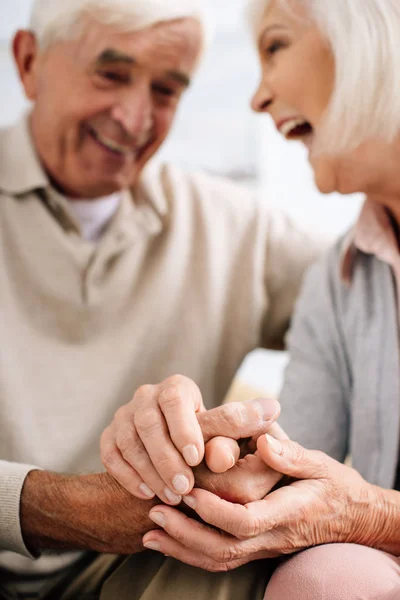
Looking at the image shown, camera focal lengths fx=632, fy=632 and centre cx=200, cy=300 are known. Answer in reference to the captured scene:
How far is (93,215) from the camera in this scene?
154cm

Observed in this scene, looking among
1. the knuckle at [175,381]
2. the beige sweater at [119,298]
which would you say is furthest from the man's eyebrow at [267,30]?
the knuckle at [175,381]

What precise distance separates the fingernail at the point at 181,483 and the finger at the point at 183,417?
2cm

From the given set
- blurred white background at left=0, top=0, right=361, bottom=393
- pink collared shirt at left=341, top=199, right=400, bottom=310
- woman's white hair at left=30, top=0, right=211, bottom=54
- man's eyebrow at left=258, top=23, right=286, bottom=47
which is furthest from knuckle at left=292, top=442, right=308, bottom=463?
blurred white background at left=0, top=0, right=361, bottom=393

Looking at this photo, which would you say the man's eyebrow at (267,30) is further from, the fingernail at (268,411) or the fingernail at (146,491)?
the fingernail at (146,491)

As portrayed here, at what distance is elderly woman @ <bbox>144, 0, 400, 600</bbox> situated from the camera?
78 centimetres

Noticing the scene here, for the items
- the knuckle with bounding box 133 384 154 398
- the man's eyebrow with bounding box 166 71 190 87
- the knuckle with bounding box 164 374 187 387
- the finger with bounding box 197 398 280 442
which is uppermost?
the man's eyebrow with bounding box 166 71 190 87

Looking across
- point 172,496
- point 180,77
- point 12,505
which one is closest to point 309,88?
point 180,77

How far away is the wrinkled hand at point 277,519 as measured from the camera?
0.76m

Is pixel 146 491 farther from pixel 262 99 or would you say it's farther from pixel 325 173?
pixel 262 99

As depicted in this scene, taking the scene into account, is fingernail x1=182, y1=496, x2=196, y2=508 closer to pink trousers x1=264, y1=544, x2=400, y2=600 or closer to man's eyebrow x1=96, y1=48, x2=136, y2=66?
pink trousers x1=264, y1=544, x2=400, y2=600

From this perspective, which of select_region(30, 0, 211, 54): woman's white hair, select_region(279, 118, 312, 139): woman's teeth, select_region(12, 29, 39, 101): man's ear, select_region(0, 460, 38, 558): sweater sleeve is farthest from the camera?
select_region(12, 29, 39, 101): man's ear

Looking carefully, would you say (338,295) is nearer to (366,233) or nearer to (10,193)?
(366,233)

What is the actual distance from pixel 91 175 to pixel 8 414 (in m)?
0.57

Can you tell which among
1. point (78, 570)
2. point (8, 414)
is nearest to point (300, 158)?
point (8, 414)
